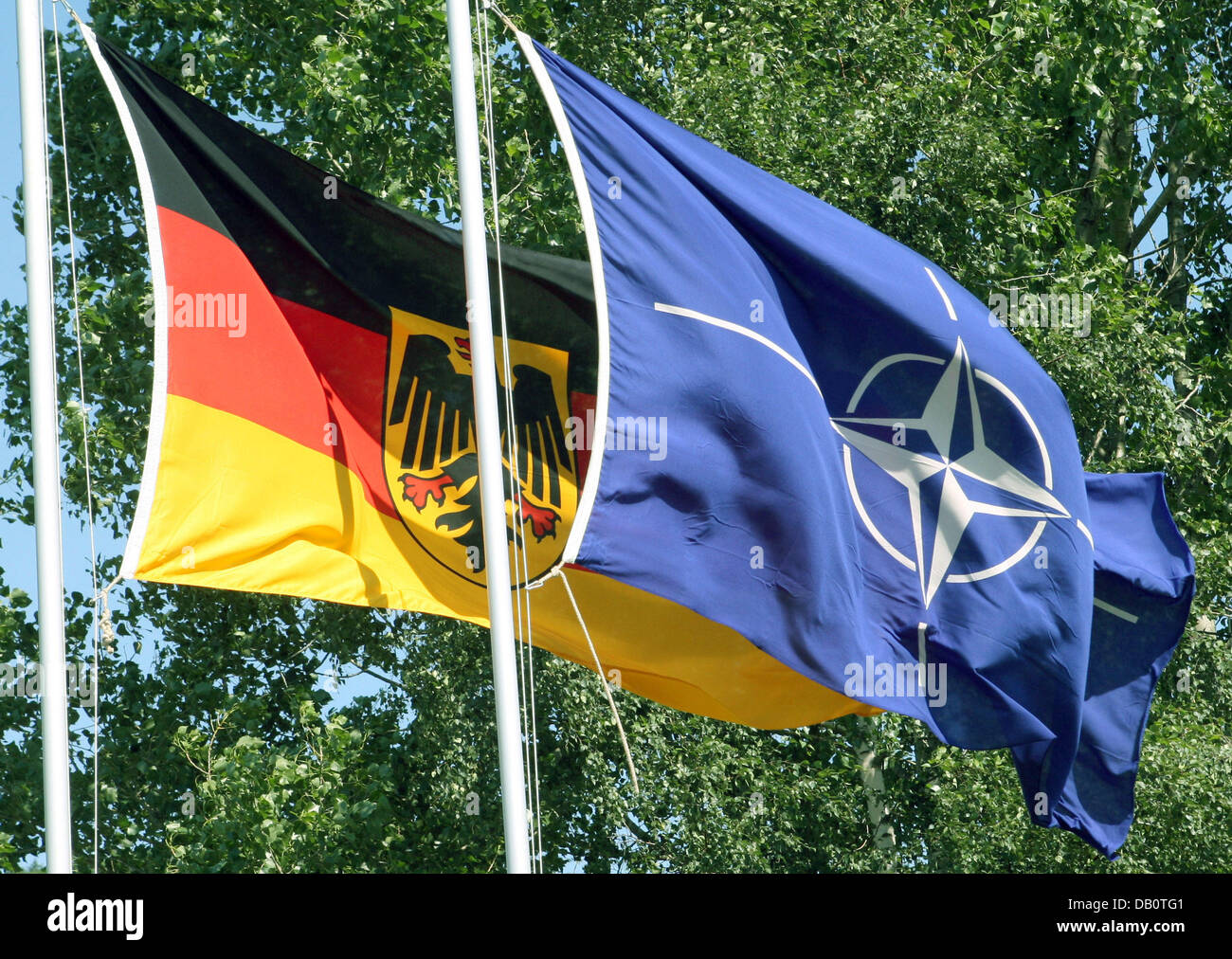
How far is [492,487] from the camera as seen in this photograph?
6629mm

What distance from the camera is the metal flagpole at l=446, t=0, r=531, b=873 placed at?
21.4 feet

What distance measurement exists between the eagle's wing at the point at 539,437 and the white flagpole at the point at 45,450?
2206 mm

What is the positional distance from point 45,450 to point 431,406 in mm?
1992

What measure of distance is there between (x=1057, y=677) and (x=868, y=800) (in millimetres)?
6531

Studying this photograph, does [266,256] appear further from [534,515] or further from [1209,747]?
[1209,747]

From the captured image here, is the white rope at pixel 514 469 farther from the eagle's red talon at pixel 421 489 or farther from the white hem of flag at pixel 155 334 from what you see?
the white hem of flag at pixel 155 334

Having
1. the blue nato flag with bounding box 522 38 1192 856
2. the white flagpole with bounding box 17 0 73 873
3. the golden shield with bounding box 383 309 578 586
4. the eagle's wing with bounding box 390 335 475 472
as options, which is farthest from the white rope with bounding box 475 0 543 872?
the white flagpole with bounding box 17 0 73 873

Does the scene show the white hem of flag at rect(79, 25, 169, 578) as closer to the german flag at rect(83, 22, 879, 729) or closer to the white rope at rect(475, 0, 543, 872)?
the german flag at rect(83, 22, 879, 729)

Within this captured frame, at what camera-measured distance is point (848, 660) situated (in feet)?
23.6

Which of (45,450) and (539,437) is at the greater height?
(539,437)

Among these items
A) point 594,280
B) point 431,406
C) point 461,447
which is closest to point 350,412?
point 431,406

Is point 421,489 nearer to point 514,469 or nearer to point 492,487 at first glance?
point 514,469

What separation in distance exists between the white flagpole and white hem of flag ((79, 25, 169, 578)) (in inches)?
10.5

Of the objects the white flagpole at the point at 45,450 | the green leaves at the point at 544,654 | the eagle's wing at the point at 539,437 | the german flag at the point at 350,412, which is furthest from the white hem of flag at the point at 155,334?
the green leaves at the point at 544,654
